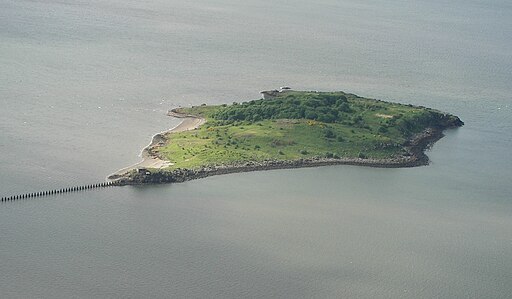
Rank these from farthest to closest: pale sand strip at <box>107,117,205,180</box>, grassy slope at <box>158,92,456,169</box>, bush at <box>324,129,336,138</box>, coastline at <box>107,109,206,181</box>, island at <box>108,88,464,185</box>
→ bush at <box>324,129,336,138</box> < grassy slope at <box>158,92,456,169</box> < island at <box>108,88,464,185</box> < pale sand strip at <box>107,117,205,180</box> < coastline at <box>107,109,206,181</box>

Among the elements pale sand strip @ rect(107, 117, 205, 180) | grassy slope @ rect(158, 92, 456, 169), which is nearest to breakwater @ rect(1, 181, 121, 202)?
pale sand strip @ rect(107, 117, 205, 180)

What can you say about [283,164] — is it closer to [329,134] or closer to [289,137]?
[289,137]

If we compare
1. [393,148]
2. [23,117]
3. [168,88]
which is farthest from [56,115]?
[393,148]

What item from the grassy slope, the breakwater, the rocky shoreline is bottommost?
the breakwater

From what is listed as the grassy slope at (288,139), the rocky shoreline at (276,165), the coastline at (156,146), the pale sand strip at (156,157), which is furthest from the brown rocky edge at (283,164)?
the pale sand strip at (156,157)

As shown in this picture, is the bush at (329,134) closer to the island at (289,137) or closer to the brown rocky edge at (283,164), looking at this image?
the island at (289,137)

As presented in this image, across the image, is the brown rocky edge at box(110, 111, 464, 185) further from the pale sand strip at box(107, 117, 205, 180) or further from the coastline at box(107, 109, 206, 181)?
the pale sand strip at box(107, 117, 205, 180)
